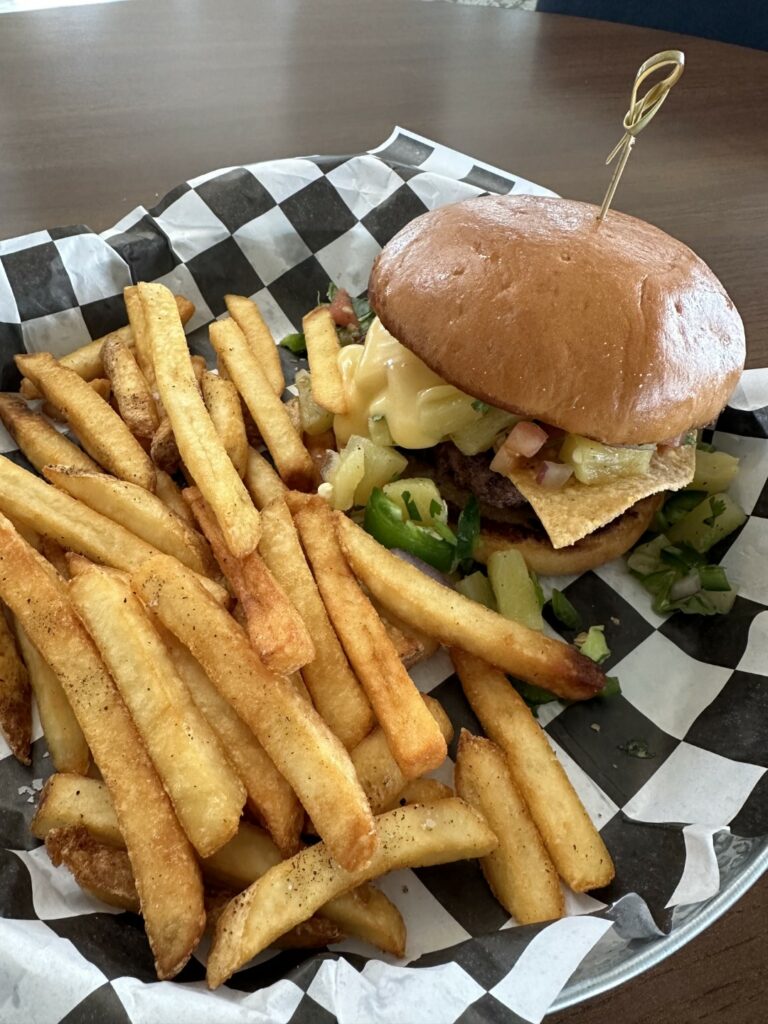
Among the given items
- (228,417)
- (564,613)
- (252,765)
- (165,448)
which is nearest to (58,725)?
(252,765)

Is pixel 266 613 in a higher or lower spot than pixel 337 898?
higher

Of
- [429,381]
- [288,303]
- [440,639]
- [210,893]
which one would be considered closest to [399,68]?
[288,303]

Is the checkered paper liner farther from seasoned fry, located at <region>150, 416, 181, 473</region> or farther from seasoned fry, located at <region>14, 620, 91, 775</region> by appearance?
seasoned fry, located at <region>150, 416, 181, 473</region>

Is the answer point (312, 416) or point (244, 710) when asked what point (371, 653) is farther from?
point (312, 416)

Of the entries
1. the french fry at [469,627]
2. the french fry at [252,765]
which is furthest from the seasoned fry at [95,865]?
the french fry at [469,627]

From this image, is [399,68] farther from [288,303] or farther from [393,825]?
[393,825]
